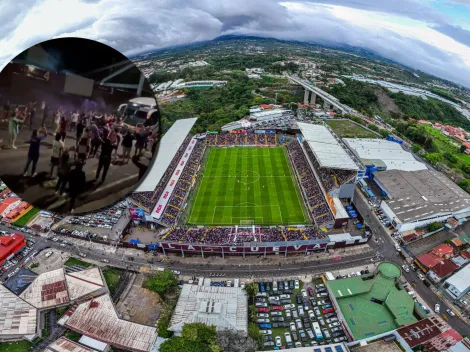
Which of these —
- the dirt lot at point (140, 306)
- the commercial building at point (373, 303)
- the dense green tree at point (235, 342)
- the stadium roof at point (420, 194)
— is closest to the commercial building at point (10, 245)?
the dirt lot at point (140, 306)

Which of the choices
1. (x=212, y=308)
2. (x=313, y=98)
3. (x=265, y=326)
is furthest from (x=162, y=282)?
(x=313, y=98)

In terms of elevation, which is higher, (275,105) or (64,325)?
(275,105)

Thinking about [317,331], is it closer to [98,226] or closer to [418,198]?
[418,198]

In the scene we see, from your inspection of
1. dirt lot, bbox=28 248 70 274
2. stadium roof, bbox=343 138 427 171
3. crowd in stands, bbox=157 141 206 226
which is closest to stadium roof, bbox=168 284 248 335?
crowd in stands, bbox=157 141 206 226

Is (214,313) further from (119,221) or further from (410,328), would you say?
(119,221)

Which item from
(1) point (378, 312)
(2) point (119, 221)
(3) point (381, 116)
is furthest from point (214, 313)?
(3) point (381, 116)

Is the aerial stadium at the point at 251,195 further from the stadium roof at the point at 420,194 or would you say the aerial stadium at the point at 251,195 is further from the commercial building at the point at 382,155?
the commercial building at the point at 382,155

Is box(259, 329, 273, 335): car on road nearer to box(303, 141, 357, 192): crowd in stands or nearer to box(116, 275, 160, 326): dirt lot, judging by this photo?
box(116, 275, 160, 326): dirt lot
